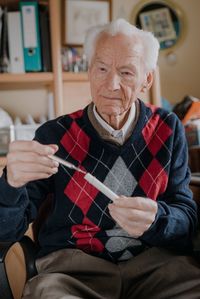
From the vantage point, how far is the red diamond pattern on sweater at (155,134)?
1183 millimetres

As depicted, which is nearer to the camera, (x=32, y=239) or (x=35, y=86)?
(x=32, y=239)

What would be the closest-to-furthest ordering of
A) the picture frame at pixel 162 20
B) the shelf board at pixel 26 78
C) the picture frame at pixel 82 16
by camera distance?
the shelf board at pixel 26 78 → the picture frame at pixel 82 16 → the picture frame at pixel 162 20

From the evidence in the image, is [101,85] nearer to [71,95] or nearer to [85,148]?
[85,148]

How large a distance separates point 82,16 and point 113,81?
3.90 ft

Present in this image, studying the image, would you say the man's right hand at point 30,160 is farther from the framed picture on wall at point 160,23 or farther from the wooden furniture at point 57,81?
A: the framed picture on wall at point 160,23

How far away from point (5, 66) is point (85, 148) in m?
0.94

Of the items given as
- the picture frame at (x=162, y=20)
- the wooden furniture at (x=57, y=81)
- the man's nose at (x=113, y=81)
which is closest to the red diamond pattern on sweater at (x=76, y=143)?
the man's nose at (x=113, y=81)

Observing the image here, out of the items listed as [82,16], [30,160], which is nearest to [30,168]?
[30,160]

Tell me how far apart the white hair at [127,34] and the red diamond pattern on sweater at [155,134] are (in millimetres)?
181

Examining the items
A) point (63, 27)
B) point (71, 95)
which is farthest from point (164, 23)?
point (71, 95)

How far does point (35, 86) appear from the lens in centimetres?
212

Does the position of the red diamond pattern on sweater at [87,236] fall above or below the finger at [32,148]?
below

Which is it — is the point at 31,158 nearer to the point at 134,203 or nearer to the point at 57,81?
the point at 134,203

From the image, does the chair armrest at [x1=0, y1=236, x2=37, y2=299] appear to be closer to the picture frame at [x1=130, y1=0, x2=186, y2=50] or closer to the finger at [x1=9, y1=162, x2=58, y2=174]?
the finger at [x1=9, y1=162, x2=58, y2=174]
